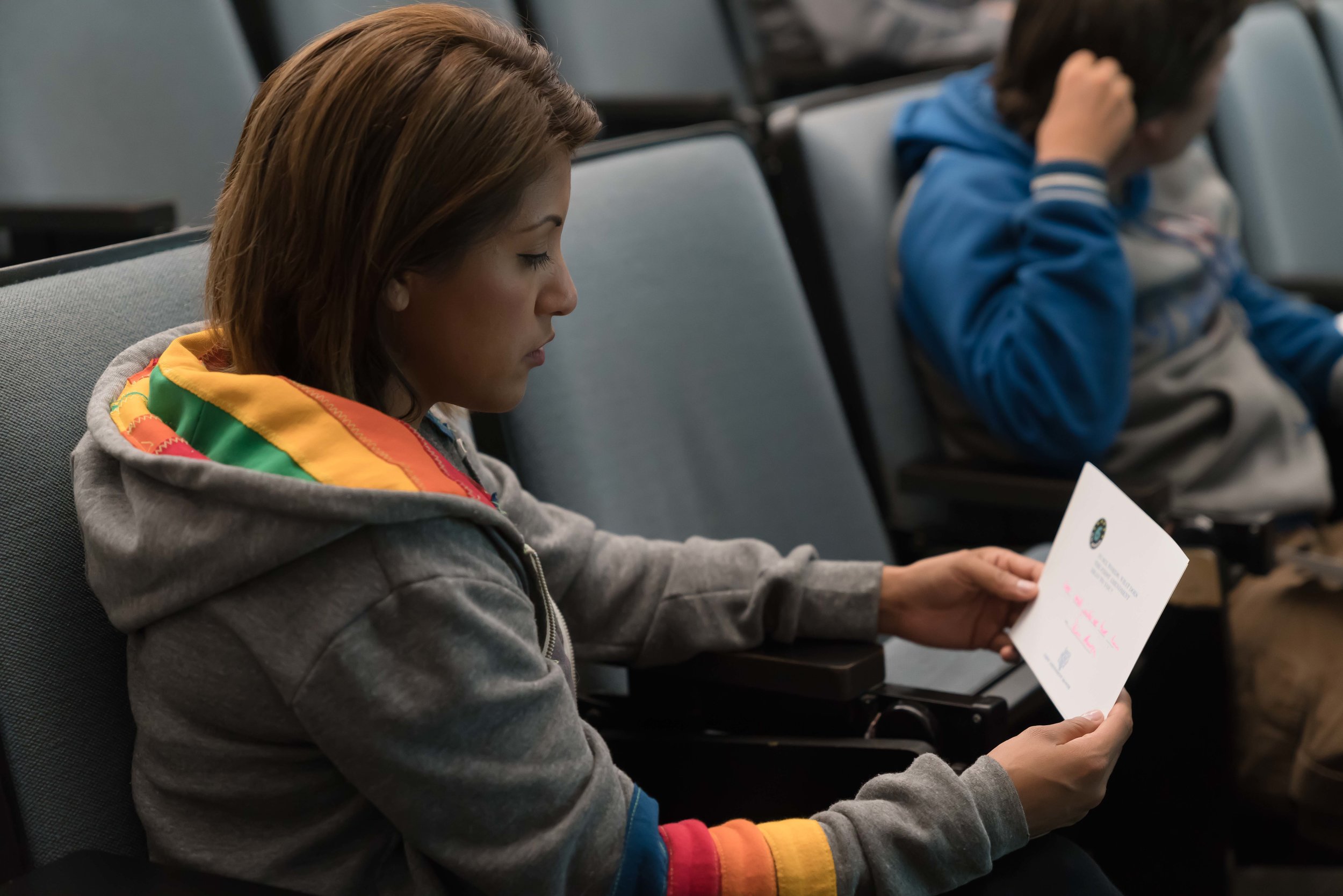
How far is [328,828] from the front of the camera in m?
0.65

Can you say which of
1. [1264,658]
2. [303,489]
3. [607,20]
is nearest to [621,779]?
[303,489]

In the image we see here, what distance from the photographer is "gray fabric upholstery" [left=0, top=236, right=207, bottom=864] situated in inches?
26.7

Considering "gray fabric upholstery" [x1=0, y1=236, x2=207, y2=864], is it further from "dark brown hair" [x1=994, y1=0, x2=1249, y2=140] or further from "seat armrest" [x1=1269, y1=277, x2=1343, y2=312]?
"seat armrest" [x1=1269, y1=277, x2=1343, y2=312]

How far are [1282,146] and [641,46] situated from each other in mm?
1272

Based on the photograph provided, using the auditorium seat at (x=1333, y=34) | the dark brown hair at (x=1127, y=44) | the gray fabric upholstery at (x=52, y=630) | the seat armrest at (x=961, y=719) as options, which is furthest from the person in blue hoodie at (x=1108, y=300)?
the auditorium seat at (x=1333, y=34)

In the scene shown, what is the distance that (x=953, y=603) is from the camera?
971 mm

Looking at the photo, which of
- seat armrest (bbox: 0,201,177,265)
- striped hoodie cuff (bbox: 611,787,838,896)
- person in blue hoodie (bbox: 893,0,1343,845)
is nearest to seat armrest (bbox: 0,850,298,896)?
striped hoodie cuff (bbox: 611,787,838,896)

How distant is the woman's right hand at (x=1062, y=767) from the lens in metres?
0.72

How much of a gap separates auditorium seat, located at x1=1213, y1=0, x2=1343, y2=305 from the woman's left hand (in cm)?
157

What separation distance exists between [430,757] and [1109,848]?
0.93 meters

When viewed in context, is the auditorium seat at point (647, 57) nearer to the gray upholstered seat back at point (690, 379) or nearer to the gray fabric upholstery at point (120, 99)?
the gray upholstered seat back at point (690, 379)

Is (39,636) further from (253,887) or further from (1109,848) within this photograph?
(1109,848)

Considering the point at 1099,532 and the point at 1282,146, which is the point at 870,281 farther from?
the point at 1282,146

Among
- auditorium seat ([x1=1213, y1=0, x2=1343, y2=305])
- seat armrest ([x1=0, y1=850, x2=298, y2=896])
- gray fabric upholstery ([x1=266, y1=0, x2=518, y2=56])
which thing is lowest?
auditorium seat ([x1=1213, y1=0, x2=1343, y2=305])
